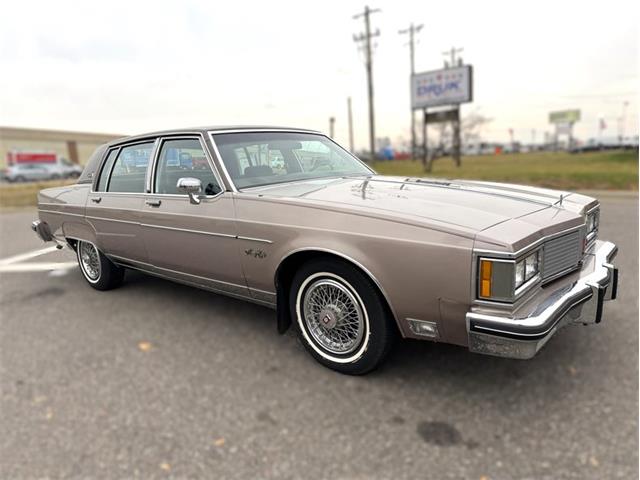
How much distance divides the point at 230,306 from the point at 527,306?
8.01 ft

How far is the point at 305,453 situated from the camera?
2.02 m

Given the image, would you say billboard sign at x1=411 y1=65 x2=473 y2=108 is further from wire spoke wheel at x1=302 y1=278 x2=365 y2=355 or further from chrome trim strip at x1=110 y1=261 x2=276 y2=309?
wire spoke wheel at x1=302 y1=278 x2=365 y2=355

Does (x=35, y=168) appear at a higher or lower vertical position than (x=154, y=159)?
lower

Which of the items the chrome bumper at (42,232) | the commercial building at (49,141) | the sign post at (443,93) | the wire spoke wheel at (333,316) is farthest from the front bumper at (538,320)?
the commercial building at (49,141)

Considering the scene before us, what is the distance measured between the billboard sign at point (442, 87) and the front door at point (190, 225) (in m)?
30.6

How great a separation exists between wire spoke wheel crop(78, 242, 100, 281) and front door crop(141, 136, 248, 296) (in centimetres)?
103

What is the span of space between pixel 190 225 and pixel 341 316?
134cm

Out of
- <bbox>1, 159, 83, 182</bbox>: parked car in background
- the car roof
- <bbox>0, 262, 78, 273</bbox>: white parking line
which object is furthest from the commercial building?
the car roof

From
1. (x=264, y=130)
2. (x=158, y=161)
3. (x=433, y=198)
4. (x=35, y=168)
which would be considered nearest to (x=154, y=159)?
(x=158, y=161)

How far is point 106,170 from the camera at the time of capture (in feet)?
13.7

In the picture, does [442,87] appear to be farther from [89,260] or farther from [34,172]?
[34,172]

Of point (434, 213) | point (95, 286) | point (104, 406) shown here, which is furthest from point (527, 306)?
point (95, 286)

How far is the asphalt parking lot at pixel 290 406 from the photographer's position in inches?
77.0

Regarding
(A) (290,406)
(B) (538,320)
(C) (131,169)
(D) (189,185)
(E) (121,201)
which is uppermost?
(C) (131,169)
